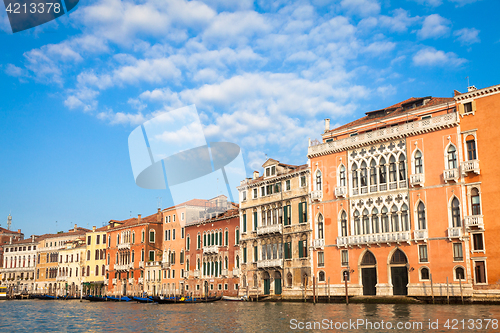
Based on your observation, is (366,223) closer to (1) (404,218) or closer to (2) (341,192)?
(2) (341,192)

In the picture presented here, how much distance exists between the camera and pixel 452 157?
2886 centimetres

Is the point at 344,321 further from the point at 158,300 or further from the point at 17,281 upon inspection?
the point at 17,281

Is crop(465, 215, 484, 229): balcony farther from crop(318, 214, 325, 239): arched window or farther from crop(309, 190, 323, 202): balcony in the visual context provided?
crop(309, 190, 323, 202): balcony

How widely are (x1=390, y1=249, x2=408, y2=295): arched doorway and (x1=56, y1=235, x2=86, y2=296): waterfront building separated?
43.9 metres

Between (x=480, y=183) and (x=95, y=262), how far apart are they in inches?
1914

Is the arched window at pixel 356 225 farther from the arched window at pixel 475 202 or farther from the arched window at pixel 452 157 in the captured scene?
the arched window at pixel 475 202

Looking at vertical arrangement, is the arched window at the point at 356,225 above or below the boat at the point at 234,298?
above

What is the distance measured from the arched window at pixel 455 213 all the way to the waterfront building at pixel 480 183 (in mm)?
426

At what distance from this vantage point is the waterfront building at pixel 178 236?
1912 inches

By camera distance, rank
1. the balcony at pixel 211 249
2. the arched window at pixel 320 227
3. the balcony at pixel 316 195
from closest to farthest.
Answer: the arched window at pixel 320 227 → the balcony at pixel 316 195 → the balcony at pixel 211 249

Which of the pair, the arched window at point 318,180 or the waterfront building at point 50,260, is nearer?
the arched window at point 318,180

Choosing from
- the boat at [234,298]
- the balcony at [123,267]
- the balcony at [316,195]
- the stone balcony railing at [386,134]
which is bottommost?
the boat at [234,298]

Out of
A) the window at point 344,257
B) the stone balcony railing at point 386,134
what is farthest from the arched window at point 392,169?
the window at point 344,257

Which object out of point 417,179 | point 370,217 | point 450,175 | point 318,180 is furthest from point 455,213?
point 318,180
